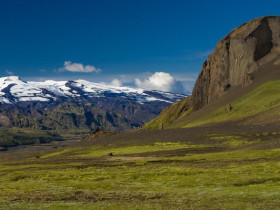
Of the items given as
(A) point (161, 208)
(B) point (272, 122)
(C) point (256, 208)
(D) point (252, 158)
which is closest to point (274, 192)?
(C) point (256, 208)

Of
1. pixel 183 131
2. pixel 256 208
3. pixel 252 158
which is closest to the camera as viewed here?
pixel 256 208

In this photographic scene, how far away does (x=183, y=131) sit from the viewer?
610ft

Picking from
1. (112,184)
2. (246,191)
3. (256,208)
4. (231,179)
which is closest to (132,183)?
(112,184)

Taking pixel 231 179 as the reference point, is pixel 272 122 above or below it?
above

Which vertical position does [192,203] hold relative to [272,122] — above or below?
below

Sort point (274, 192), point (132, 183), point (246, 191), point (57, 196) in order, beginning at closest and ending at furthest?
point (274, 192), point (246, 191), point (57, 196), point (132, 183)

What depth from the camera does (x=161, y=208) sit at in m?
40.3

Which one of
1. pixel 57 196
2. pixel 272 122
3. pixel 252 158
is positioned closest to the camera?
pixel 57 196

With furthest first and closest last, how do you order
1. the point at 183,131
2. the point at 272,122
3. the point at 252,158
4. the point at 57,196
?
1. the point at 183,131
2. the point at 272,122
3. the point at 252,158
4. the point at 57,196

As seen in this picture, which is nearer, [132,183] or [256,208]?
[256,208]

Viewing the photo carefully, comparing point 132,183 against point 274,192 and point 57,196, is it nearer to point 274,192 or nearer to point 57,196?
point 57,196

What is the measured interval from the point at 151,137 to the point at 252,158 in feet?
317

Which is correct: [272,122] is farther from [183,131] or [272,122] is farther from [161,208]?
[161,208]

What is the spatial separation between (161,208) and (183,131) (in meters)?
147
